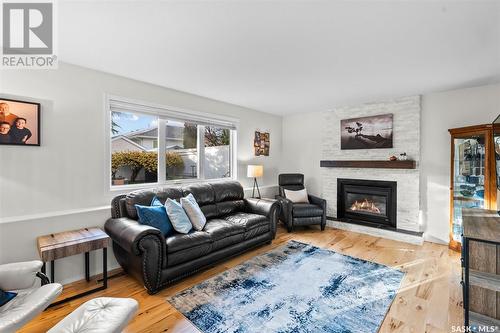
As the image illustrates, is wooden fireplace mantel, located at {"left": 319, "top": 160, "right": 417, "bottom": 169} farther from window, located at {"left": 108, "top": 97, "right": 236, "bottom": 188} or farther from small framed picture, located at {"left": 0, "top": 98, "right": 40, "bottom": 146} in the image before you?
small framed picture, located at {"left": 0, "top": 98, "right": 40, "bottom": 146}

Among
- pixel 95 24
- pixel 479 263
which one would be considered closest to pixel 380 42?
pixel 479 263

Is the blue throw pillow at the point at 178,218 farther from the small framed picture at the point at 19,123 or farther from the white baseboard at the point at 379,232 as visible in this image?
the white baseboard at the point at 379,232

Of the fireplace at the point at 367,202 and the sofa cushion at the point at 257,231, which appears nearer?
the sofa cushion at the point at 257,231

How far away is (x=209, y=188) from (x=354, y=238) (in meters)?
2.66

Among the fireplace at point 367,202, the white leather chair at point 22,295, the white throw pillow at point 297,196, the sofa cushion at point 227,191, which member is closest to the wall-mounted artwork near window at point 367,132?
the fireplace at point 367,202

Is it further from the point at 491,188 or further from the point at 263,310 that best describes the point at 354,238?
the point at 263,310

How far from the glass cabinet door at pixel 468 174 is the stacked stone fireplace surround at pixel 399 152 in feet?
1.66

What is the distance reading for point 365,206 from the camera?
457 centimetres

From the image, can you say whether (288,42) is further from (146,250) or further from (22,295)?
(22,295)

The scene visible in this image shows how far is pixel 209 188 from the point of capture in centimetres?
369

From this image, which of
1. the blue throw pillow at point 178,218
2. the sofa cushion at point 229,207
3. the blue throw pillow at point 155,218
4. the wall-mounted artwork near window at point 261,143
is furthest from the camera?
the wall-mounted artwork near window at point 261,143

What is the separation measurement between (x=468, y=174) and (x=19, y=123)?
5.57 meters

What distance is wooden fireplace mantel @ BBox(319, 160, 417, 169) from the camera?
3.91 m

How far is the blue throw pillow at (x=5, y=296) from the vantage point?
1548 mm
